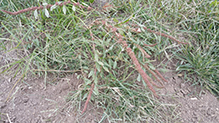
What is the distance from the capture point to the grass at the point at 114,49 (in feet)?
4.96

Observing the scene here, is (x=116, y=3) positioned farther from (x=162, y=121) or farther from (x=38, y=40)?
(x=162, y=121)

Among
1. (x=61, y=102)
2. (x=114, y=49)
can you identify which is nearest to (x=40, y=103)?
(x=61, y=102)

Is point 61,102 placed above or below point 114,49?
below

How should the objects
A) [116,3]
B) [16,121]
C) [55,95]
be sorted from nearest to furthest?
[16,121] → [55,95] → [116,3]

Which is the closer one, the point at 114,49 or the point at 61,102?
the point at 61,102

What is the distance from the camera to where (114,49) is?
5.38ft

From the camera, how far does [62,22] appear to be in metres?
1.69

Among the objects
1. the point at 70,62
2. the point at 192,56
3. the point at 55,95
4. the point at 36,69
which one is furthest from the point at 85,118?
the point at 192,56

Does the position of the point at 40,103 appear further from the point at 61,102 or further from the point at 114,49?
the point at 114,49

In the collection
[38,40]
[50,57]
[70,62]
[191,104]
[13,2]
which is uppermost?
[13,2]

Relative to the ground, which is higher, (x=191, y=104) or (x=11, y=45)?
(x=11, y=45)

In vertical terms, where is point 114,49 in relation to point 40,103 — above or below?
above

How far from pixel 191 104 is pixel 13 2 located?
6.61ft

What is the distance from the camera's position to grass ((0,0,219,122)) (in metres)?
1.51
